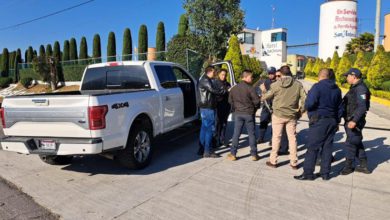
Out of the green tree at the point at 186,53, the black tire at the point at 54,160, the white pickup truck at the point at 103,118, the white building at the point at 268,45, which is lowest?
the black tire at the point at 54,160

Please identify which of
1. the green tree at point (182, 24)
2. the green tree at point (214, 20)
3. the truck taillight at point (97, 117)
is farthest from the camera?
the green tree at point (182, 24)

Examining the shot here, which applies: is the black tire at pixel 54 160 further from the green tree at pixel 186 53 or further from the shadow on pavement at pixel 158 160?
the green tree at pixel 186 53

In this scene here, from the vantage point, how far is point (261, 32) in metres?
62.5

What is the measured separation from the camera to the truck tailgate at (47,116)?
4.46 m

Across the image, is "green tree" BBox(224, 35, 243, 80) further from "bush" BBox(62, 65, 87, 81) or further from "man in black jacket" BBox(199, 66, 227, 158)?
"bush" BBox(62, 65, 87, 81)

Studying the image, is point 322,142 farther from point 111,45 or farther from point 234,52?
point 111,45

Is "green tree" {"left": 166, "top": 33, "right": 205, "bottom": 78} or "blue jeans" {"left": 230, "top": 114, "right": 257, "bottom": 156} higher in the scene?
"green tree" {"left": 166, "top": 33, "right": 205, "bottom": 78}

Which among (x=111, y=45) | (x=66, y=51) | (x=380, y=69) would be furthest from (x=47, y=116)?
(x=66, y=51)

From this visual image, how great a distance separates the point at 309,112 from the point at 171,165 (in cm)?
254

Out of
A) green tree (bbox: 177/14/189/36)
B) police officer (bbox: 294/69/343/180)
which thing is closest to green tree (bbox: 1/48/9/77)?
green tree (bbox: 177/14/189/36)

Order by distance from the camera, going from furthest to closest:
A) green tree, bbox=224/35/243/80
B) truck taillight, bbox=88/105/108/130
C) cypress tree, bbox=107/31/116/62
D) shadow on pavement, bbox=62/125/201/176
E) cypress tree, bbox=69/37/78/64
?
cypress tree, bbox=69/37/78/64 < cypress tree, bbox=107/31/116/62 < green tree, bbox=224/35/243/80 < shadow on pavement, bbox=62/125/201/176 < truck taillight, bbox=88/105/108/130

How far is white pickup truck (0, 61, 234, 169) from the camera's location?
14.6 feet

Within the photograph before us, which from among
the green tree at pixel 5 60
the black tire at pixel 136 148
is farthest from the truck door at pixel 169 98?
the green tree at pixel 5 60

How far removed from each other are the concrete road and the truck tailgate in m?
0.82
